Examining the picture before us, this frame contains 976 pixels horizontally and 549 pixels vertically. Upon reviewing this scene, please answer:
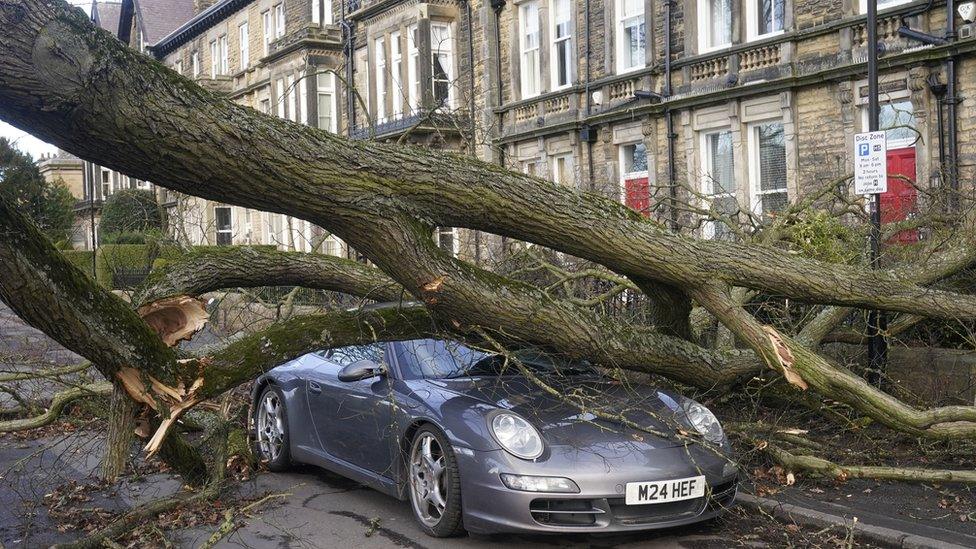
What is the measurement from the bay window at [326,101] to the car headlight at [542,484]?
108ft

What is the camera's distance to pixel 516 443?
6707 mm

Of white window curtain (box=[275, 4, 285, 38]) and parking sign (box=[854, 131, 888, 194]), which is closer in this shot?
parking sign (box=[854, 131, 888, 194])

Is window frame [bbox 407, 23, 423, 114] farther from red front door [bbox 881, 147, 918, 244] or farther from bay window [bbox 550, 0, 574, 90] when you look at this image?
red front door [bbox 881, 147, 918, 244]

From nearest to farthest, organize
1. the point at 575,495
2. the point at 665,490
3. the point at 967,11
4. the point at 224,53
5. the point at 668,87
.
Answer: the point at 575,495, the point at 665,490, the point at 967,11, the point at 668,87, the point at 224,53

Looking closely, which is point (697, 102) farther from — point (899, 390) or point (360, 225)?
point (360, 225)

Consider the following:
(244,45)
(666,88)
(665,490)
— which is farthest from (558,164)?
(244,45)

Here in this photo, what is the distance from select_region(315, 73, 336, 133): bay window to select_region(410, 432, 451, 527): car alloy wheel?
32038 mm

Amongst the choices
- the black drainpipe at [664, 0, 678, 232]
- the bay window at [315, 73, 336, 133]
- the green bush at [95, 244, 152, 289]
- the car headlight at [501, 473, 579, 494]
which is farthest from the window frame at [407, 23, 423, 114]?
the car headlight at [501, 473, 579, 494]

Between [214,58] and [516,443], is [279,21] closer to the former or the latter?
[214,58]

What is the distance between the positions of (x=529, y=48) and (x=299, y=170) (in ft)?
70.7

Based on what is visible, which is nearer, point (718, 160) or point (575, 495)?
point (575, 495)

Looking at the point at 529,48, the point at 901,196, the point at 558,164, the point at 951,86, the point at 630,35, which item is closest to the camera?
the point at 901,196

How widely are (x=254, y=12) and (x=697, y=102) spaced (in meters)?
27.8

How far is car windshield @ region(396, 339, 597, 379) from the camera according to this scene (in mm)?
7867
